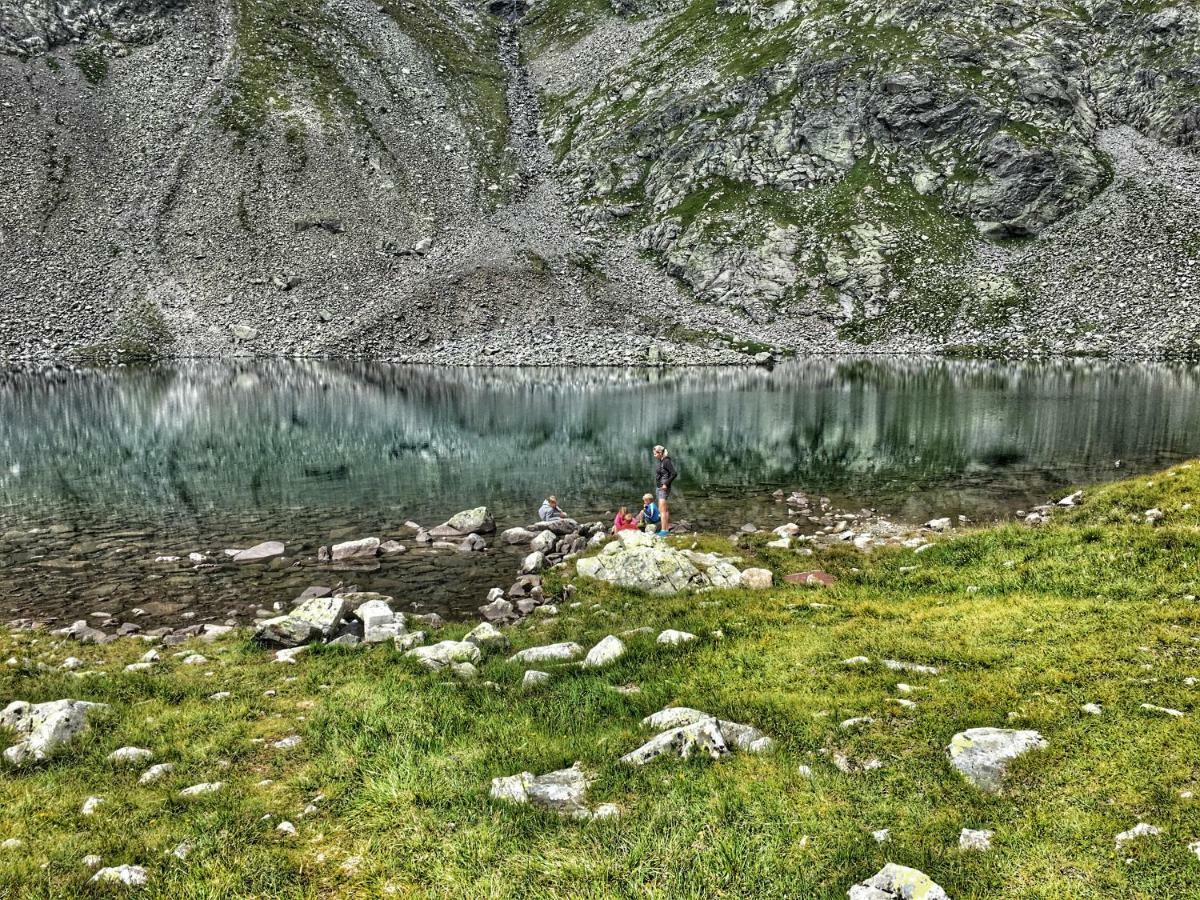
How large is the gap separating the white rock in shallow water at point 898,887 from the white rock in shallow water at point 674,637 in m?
6.76

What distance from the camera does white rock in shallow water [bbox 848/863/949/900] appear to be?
19.4ft

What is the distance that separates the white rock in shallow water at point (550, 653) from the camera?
12875 millimetres

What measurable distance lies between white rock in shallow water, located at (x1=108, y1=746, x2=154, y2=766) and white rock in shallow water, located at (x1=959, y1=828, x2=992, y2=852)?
33.2 ft

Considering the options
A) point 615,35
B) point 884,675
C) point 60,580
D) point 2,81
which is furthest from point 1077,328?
point 2,81

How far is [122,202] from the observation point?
118938 mm

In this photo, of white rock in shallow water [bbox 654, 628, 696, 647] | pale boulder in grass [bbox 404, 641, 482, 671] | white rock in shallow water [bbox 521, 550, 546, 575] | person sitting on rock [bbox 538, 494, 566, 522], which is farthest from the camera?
person sitting on rock [bbox 538, 494, 566, 522]

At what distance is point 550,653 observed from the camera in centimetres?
1313

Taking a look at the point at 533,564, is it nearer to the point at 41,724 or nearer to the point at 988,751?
the point at 41,724

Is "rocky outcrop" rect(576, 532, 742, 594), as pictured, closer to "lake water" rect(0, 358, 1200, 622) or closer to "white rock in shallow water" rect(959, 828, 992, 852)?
"lake water" rect(0, 358, 1200, 622)

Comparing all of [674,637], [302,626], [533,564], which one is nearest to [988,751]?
[674,637]

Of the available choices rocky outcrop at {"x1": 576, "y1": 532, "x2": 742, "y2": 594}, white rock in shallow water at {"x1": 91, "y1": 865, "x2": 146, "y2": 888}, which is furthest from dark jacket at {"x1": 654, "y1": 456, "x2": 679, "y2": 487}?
white rock in shallow water at {"x1": 91, "y1": 865, "x2": 146, "y2": 888}

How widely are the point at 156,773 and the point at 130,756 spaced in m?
0.76

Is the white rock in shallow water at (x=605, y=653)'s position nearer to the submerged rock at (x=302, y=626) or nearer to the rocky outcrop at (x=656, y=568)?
the rocky outcrop at (x=656, y=568)

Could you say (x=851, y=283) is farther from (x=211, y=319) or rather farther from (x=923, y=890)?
(x=923, y=890)
